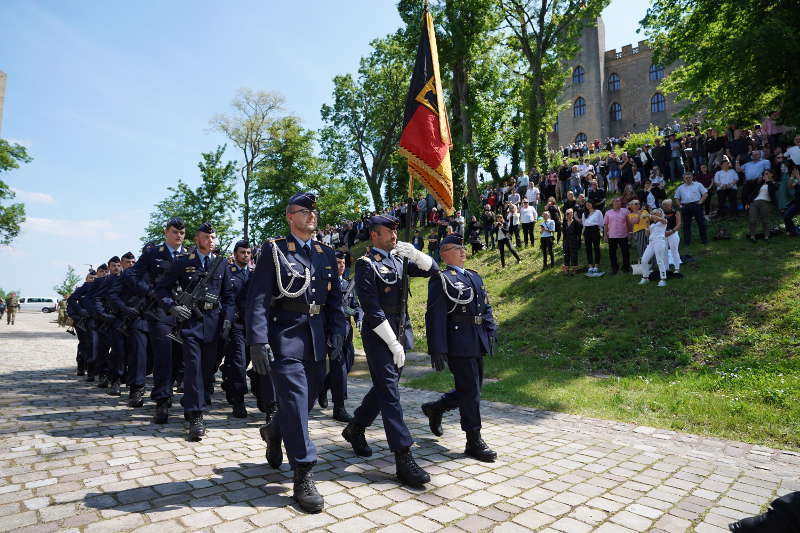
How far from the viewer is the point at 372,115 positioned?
43812 mm

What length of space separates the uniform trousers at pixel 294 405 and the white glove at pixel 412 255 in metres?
1.34

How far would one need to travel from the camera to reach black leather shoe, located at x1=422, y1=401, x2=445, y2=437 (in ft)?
18.0

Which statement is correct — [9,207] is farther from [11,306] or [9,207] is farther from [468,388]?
[468,388]

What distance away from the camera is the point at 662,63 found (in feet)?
68.3

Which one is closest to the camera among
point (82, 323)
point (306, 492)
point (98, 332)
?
point (306, 492)

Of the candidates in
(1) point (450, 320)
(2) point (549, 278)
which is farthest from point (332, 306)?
(2) point (549, 278)

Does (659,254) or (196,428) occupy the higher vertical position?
(659,254)

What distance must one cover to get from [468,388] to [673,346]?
637 centimetres

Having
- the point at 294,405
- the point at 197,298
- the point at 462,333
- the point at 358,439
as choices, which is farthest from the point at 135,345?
the point at 462,333

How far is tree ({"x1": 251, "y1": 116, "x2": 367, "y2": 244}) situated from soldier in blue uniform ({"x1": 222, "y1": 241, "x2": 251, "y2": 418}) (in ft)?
119

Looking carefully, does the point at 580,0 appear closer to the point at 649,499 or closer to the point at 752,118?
the point at 752,118

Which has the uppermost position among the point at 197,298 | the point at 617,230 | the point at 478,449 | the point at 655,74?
the point at 655,74

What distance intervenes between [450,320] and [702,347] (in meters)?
6.47

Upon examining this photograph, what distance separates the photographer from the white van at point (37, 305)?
62.3 meters
